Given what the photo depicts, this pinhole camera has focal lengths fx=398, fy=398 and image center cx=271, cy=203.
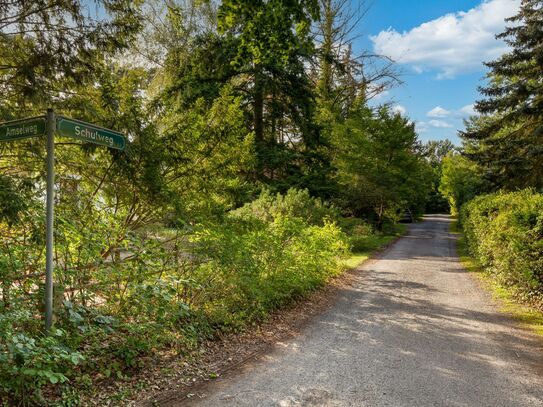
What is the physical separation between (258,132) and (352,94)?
10537 millimetres

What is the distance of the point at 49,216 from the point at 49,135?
72 centimetres

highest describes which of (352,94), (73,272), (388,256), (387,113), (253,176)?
(352,94)

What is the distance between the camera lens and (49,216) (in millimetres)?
3592

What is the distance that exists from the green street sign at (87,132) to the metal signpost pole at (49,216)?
0.08m

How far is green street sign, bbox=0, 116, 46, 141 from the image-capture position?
3.54 metres

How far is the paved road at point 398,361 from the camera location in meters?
4.23

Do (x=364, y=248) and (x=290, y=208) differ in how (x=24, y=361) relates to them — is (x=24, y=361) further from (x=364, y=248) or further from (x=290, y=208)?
(x=364, y=248)

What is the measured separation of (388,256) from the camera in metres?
16.4

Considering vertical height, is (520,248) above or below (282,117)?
below

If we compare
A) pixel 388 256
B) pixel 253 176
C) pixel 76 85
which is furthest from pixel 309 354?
pixel 253 176

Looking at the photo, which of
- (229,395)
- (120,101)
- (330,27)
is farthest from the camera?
(330,27)

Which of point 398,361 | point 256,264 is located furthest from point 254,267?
point 398,361

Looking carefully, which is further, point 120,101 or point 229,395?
point 120,101

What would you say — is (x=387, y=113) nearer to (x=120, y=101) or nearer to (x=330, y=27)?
(x=330, y=27)
